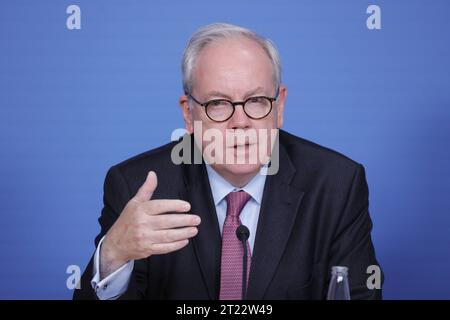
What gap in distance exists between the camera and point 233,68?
5.81ft

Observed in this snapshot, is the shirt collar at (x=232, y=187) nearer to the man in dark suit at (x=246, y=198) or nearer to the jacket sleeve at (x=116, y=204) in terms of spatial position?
the man in dark suit at (x=246, y=198)

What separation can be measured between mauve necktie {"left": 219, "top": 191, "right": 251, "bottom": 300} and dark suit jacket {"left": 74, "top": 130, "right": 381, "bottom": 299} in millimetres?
26

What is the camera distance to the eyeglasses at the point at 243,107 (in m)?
1.78

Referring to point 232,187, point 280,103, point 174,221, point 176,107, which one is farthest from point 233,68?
point 176,107

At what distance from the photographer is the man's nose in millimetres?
1758

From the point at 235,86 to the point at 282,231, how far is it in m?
0.44

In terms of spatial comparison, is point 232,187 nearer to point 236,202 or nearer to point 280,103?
point 236,202

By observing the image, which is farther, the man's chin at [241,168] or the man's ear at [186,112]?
the man's ear at [186,112]

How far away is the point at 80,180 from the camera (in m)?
2.91

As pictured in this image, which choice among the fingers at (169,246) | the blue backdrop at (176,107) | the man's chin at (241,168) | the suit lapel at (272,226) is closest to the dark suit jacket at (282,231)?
the suit lapel at (272,226)

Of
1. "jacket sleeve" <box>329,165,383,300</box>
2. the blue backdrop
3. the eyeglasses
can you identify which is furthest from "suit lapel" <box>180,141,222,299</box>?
the blue backdrop
